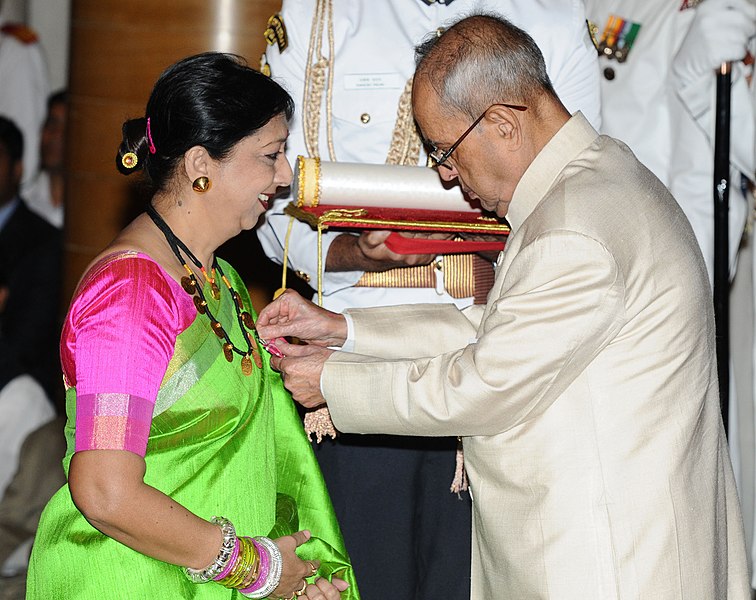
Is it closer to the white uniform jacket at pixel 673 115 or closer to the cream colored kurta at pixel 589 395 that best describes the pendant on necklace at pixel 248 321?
the cream colored kurta at pixel 589 395

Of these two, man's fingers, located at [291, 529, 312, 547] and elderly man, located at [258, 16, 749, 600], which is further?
man's fingers, located at [291, 529, 312, 547]

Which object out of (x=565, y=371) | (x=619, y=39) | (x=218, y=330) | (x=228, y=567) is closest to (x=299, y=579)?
(x=228, y=567)

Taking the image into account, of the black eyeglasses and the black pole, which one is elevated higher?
the black eyeglasses

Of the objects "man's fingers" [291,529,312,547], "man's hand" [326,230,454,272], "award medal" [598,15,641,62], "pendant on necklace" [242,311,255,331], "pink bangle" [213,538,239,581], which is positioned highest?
"award medal" [598,15,641,62]

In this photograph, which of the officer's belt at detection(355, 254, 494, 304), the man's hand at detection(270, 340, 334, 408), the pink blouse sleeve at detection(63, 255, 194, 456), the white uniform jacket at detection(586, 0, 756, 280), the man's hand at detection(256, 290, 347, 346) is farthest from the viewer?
the white uniform jacket at detection(586, 0, 756, 280)

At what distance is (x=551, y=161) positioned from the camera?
2088mm

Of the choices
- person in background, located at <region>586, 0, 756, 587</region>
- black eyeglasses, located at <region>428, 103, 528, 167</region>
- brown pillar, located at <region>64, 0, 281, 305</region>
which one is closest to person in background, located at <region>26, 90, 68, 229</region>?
brown pillar, located at <region>64, 0, 281, 305</region>

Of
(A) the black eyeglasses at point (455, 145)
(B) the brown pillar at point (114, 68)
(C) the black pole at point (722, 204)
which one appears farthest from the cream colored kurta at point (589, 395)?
(B) the brown pillar at point (114, 68)

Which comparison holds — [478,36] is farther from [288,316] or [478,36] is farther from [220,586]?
[220,586]

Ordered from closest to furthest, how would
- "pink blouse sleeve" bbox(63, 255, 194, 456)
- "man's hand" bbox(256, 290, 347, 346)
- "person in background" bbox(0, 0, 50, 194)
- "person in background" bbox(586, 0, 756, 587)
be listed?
"pink blouse sleeve" bbox(63, 255, 194, 456) < "man's hand" bbox(256, 290, 347, 346) < "person in background" bbox(586, 0, 756, 587) < "person in background" bbox(0, 0, 50, 194)

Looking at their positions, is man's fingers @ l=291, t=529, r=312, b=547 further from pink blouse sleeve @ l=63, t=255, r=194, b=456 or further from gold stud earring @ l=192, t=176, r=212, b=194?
gold stud earring @ l=192, t=176, r=212, b=194

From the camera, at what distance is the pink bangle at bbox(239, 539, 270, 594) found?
6.79ft

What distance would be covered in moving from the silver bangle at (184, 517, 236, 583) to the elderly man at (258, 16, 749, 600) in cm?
32

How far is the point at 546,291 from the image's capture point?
6.39ft
